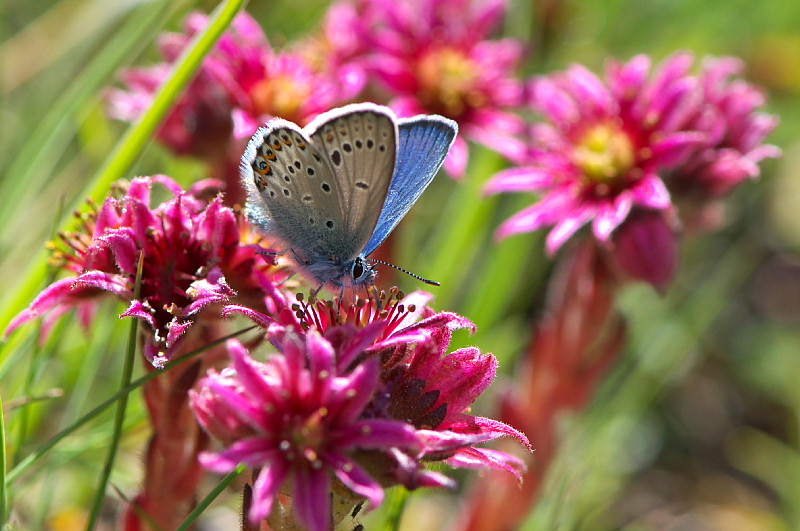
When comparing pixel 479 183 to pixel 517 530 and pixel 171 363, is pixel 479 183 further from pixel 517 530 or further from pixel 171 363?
pixel 171 363

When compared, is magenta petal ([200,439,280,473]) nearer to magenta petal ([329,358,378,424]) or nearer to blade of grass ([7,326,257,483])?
magenta petal ([329,358,378,424])

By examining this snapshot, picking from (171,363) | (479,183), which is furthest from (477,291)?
(171,363)

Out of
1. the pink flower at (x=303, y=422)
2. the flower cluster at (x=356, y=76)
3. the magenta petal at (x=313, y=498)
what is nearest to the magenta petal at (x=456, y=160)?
the flower cluster at (x=356, y=76)

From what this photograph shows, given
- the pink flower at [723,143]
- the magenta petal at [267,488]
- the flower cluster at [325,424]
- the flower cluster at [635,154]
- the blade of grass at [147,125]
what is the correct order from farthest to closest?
the pink flower at [723,143], the flower cluster at [635,154], the blade of grass at [147,125], the flower cluster at [325,424], the magenta petal at [267,488]

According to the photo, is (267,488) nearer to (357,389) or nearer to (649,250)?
(357,389)

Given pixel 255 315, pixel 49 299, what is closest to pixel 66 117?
pixel 49 299

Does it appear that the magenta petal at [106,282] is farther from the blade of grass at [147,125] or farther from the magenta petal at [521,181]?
the magenta petal at [521,181]
